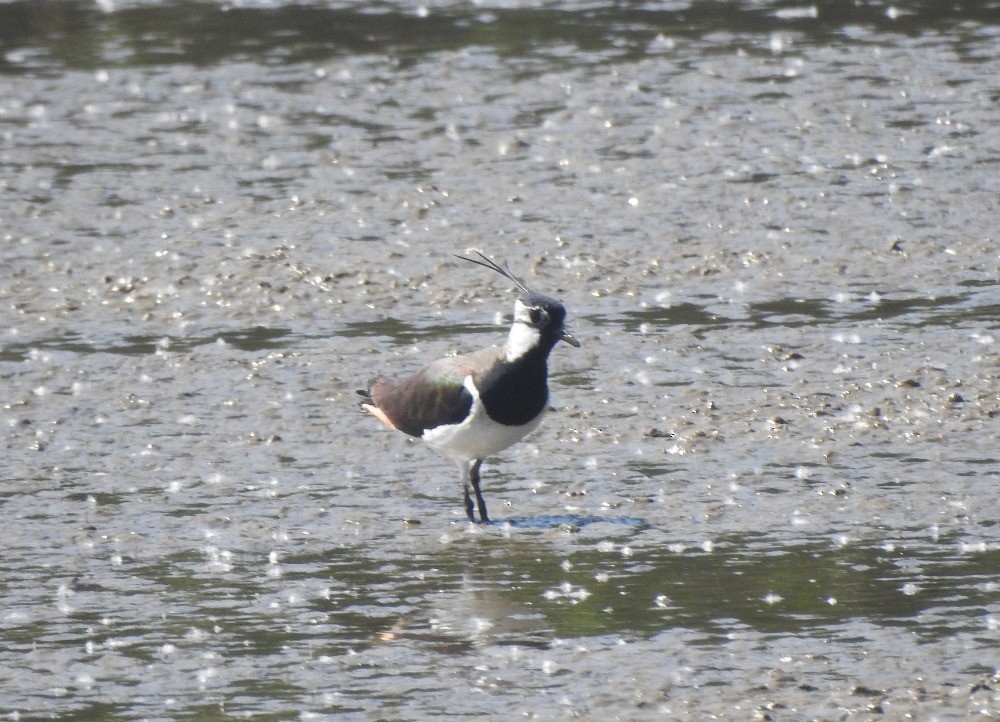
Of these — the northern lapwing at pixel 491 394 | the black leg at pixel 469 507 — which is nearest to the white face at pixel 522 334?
the northern lapwing at pixel 491 394

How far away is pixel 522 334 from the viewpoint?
29.7 feet

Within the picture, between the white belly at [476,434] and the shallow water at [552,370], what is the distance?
1.17 feet

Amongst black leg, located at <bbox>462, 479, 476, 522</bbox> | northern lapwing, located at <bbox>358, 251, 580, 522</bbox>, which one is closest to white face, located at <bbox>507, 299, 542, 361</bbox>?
northern lapwing, located at <bbox>358, 251, 580, 522</bbox>

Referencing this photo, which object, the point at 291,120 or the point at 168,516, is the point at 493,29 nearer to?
the point at 291,120

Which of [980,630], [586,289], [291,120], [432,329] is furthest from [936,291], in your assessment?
[291,120]

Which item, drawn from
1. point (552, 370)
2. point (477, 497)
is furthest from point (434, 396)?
point (552, 370)

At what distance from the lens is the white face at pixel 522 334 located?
355 inches

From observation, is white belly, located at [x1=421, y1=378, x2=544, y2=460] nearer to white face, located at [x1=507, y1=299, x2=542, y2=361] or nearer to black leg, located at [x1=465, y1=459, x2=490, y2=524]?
black leg, located at [x1=465, y1=459, x2=490, y2=524]

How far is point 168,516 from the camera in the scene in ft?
31.0

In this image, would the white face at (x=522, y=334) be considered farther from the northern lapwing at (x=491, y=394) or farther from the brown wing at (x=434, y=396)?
the brown wing at (x=434, y=396)

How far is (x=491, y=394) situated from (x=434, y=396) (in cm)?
41

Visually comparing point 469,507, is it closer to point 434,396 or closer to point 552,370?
point 434,396

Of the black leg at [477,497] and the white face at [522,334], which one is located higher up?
the white face at [522,334]

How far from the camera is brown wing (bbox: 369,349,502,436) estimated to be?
9.16 metres
